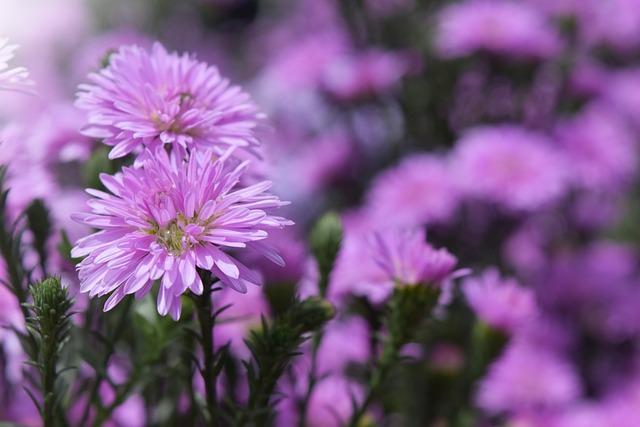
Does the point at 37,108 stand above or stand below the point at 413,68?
above

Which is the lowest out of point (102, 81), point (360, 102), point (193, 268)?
point (193, 268)

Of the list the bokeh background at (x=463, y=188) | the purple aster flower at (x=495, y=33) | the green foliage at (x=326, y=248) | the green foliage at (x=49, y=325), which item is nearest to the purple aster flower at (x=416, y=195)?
the bokeh background at (x=463, y=188)

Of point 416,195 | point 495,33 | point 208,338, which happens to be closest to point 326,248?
point 208,338

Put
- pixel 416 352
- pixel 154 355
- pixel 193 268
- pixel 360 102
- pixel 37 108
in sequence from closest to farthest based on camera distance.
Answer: pixel 193 268 → pixel 154 355 → pixel 416 352 → pixel 360 102 → pixel 37 108

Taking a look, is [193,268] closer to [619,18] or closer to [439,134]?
[439,134]

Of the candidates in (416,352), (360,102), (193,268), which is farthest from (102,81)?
(360,102)

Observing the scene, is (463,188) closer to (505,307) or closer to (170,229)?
(505,307)

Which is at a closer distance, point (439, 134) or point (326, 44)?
point (439, 134)
